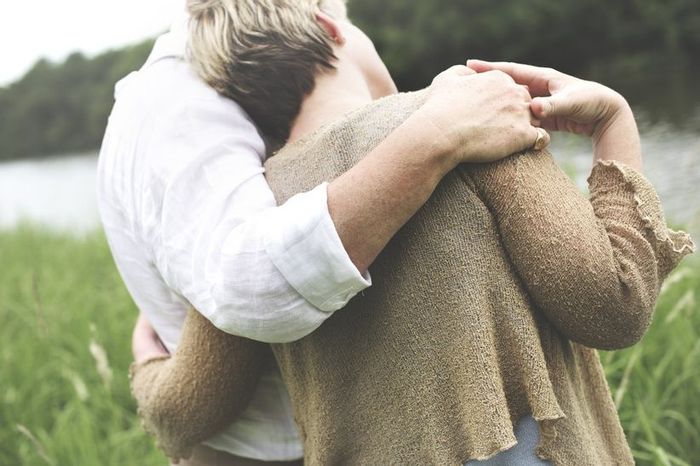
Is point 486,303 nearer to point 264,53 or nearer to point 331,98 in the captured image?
point 331,98

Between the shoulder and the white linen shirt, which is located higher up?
the shoulder

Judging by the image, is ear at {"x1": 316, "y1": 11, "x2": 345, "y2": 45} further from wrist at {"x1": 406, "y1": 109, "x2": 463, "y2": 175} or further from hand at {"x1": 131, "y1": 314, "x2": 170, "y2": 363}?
hand at {"x1": 131, "y1": 314, "x2": 170, "y2": 363}

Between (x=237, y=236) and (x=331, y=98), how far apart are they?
1.22ft

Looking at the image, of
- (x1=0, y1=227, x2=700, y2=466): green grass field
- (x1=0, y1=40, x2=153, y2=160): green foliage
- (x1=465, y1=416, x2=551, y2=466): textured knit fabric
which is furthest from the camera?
(x1=0, y1=40, x2=153, y2=160): green foliage

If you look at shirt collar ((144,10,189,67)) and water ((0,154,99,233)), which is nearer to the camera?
shirt collar ((144,10,189,67))

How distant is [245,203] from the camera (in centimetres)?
124

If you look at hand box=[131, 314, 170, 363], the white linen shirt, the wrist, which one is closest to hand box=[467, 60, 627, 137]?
the wrist

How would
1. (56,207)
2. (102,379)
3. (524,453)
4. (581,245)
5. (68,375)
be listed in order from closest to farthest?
(581,245) < (524,453) < (102,379) < (68,375) < (56,207)

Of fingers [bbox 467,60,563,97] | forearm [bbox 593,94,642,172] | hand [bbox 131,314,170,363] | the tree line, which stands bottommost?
the tree line

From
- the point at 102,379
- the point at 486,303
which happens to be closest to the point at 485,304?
the point at 486,303

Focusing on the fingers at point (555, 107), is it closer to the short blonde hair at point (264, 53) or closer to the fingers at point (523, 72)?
the fingers at point (523, 72)

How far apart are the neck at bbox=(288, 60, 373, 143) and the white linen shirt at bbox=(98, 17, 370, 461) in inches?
4.0

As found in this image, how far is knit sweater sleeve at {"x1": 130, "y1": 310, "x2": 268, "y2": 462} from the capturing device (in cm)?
141

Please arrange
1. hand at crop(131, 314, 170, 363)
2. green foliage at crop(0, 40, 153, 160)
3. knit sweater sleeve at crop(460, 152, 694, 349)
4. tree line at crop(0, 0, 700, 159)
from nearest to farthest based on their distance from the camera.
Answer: knit sweater sleeve at crop(460, 152, 694, 349)
hand at crop(131, 314, 170, 363)
tree line at crop(0, 0, 700, 159)
green foliage at crop(0, 40, 153, 160)
